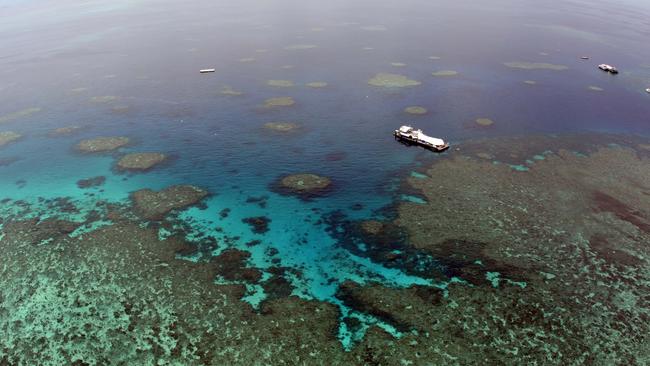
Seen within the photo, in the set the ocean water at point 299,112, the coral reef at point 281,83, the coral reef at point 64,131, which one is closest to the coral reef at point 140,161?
the ocean water at point 299,112

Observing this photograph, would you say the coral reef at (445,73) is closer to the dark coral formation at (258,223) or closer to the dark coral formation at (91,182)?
the dark coral formation at (258,223)

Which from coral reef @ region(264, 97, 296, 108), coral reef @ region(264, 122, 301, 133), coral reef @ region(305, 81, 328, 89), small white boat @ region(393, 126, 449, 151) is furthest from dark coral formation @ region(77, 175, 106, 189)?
coral reef @ region(305, 81, 328, 89)

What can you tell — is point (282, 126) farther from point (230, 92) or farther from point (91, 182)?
point (91, 182)

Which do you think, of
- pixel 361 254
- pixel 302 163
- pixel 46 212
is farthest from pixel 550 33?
pixel 46 212

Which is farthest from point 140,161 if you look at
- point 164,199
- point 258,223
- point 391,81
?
point 391,81

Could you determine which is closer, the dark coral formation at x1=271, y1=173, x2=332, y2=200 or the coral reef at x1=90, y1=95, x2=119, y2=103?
the dark coral formation at x1=271, y1=173, x2=332, y2=200

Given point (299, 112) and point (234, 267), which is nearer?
point (234, 267)

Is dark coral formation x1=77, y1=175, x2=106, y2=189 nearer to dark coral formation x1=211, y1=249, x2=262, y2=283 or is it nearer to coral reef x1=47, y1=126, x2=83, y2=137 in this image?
coral reef x1=47, y1=126, x2=83, y2=137

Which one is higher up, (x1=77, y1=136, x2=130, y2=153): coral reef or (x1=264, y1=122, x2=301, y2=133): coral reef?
(x1=264, y1=122, x2=301, y2=133): coral reef
